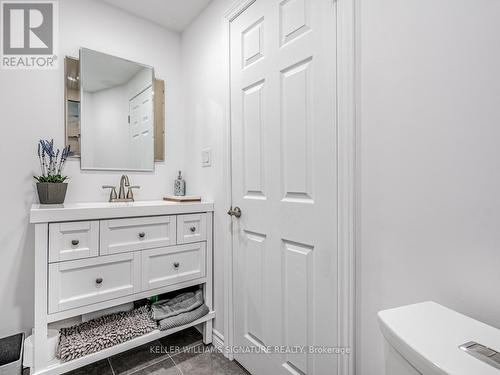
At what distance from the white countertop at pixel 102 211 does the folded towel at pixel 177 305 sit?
60cm

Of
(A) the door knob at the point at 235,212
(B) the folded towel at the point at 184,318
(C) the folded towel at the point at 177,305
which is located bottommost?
(B) the folded towel at the point at 184,318

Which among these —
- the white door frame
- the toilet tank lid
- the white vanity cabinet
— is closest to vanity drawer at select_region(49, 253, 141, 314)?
the white vanity cabinet

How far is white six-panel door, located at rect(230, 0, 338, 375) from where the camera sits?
3.67ft

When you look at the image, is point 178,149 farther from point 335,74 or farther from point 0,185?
point 335,74

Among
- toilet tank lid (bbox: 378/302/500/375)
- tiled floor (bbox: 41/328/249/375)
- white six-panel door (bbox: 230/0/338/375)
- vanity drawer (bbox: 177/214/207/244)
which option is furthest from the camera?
vanity drawer (bbox: 177/214/207/244)

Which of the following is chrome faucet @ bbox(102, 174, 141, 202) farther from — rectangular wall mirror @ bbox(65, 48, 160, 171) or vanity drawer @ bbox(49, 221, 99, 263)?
vanity drawer @ bbox(49, 221, 99, 263)

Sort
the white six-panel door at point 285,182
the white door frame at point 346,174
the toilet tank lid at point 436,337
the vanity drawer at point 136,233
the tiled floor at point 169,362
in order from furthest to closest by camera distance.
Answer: the tiled floor at point 169,362, the vanity drawer at point 136,233, the white six-panel door at point 285,182, the white door frame at point 346,174, the toilet tank lid at point 436,337

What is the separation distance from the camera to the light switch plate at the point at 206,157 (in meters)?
1.87

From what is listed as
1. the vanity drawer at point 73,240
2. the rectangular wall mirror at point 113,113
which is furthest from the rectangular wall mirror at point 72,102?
the vanity drawer at point 73,240

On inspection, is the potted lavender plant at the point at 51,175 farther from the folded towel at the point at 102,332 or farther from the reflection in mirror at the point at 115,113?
the folded towel at the point at 102,332

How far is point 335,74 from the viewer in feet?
3.51

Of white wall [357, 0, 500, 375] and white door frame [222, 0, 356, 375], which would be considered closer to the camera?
white wall [357, 0, 500, 375]

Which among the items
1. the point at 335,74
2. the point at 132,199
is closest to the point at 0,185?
the point at 132,199

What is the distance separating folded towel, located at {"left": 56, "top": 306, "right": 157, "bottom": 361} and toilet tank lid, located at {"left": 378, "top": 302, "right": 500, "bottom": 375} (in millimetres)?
1380
